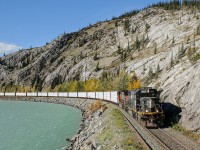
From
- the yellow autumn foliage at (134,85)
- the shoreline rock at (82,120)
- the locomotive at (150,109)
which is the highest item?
the yellow autumn foliage at (134,85)

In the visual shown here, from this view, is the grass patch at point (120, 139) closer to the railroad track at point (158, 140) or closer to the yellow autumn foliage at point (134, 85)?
the railroad track at point (158, 140)

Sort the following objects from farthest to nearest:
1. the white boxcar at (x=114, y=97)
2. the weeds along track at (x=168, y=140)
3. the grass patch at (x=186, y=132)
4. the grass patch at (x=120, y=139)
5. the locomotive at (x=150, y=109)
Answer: the white boxcar at (x=114, y=97) → the locomotive at (x=150, y=109) → the grass patch at (x=186, y=132) → the weeds along track at (x=168, y=140) → the grass patch at (x=120, y=139)

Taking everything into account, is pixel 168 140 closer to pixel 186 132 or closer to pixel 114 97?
pixel 186 132

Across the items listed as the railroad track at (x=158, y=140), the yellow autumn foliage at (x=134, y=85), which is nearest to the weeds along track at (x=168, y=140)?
the railroad track at (x=158, y=140)

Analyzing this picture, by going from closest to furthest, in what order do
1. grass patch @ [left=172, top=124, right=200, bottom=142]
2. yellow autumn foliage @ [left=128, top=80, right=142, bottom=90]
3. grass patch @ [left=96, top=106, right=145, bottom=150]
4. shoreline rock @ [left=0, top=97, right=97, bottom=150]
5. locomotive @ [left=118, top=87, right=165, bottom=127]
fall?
grass patch @ [left=96, top=106, right=145, bottom=150], grass patch @ [left=172, top=124, right=200, bottom=142], locomotive @ [left=118, top=87, right=165, bottom=127], shoreline rock @ [left=0, top=97, right=97, bottom=150], yellow autumn foliage @ [left=128, top=80, right=142, bottom=90]

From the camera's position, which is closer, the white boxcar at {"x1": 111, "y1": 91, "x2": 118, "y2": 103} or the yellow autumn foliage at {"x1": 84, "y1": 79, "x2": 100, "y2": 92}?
the white boxcar at {"x1": 111, "y1": 91, "x2": 118, "y2": 103}

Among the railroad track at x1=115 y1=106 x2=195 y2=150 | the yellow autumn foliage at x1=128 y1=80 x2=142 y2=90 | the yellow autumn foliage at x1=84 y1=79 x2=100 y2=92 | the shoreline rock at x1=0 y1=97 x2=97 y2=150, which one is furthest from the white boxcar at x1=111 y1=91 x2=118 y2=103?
the yellow autumn foliage at x1=84 y1=79 x2=100 y2=92

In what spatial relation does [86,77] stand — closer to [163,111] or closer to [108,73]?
[108,73]

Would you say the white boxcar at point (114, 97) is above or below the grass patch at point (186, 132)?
above

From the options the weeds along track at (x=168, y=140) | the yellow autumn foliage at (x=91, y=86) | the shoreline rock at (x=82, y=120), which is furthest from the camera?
the yellow autumn foliage at (x=91, y=86)

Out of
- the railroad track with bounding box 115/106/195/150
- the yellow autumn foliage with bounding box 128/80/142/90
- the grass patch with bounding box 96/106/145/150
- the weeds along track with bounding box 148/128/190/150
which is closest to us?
the grass patch with bounding box 96/106/145/150

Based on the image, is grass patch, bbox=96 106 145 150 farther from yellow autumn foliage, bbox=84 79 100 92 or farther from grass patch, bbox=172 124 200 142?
yellow autumn foliage, bbox=84 79 100 92

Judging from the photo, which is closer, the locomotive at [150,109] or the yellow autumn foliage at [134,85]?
the locomotive at [150,109]

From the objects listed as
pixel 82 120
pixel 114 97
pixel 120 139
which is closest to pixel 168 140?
pixel 120 139
